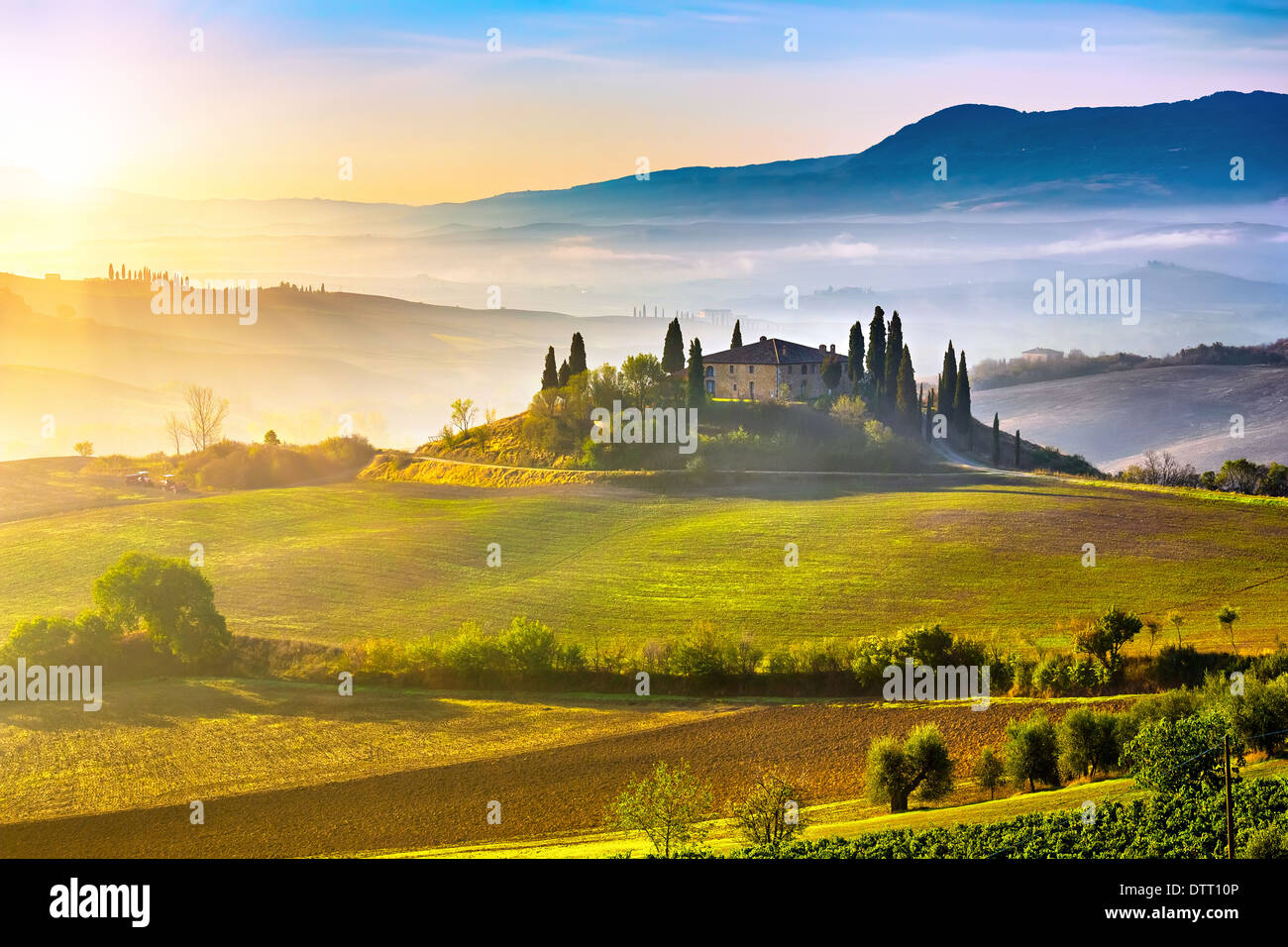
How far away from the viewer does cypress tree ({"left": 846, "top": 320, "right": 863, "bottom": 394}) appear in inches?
3879

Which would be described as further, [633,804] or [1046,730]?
[1046,730]

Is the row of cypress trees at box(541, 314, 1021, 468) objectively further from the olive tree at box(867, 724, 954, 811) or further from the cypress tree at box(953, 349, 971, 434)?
the olive tree at box(867, 724, 954, 811)

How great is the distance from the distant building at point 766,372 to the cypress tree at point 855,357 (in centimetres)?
104

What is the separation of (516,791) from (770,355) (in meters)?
73.3

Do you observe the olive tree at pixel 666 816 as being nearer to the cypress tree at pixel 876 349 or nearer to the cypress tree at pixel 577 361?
the cypress tree at pixel 577 361

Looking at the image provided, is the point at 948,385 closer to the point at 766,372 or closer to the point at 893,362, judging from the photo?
the point at 893,362

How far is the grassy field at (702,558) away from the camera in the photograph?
178ft
